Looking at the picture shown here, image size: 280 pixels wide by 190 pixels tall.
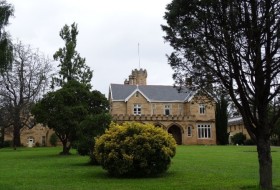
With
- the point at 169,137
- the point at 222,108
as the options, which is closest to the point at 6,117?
the point at 222,108

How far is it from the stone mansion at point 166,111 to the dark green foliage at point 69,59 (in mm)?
12183

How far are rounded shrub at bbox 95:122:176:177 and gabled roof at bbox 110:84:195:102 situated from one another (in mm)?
50077

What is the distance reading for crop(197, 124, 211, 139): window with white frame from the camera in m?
68.1

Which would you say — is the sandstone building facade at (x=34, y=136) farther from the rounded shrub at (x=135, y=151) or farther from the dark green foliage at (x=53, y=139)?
the rounded shrub at (x=135, y=151)

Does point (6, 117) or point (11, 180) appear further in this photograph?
point (6, 117)

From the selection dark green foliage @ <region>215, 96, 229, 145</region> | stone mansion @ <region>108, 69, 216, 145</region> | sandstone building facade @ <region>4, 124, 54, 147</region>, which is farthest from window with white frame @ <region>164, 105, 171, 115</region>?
sandstone building facade @ <region>4, 124, 54, 147</region>

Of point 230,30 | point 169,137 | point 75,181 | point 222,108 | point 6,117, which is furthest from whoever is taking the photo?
point 222,108

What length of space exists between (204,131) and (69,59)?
88.7 ft

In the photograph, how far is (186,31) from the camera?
38.8 ft

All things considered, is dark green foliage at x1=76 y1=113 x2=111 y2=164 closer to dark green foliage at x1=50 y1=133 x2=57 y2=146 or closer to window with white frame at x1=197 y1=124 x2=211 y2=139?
dark green foliage at x1=50 y1=133 x2=57 y2=146

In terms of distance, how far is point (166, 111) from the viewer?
71000mm

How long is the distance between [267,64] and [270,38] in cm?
71

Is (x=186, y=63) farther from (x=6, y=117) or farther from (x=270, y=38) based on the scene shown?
(x=6, y=117)

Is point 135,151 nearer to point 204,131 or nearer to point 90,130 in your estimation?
point 90,130
